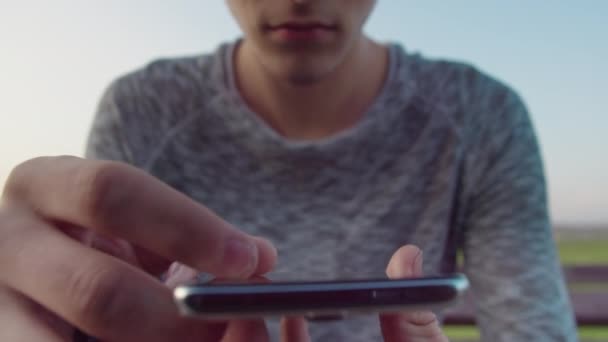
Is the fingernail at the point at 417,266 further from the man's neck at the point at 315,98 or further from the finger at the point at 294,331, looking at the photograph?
the man's neck at the point at 315,98

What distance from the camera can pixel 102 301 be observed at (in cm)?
30

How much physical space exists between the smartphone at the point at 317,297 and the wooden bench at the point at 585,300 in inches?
32.0

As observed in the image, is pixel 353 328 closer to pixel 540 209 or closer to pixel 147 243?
pixel 540 209

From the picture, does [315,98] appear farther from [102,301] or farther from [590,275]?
[590,275]

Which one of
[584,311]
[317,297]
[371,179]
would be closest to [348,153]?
[371,179]

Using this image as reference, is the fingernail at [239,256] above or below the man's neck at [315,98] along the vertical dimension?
below

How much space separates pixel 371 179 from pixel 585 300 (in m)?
0.66

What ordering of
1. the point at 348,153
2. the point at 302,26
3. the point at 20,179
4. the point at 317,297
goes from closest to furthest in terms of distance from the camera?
the point at 317,297, the point at 20,179, the point at 302,26, the point at 348,153

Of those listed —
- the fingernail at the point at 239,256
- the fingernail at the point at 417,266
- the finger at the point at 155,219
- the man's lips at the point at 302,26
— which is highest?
the man's lips at the point at 302,26

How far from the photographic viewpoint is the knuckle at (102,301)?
298 mm

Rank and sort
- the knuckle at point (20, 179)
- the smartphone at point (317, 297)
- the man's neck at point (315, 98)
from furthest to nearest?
the man's neck at point (315, 98) → the knuckle at point (20, 179) → the smartphone at point (317, 297)

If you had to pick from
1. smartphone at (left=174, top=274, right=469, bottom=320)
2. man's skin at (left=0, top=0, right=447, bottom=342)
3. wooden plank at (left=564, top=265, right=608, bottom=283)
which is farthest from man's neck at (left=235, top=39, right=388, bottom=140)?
wooden plank at (left=564, top=265, right=608, bottom=283)

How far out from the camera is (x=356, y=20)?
2.19ft

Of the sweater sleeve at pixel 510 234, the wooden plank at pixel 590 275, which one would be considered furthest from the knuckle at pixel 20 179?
the wooden plank at pixel 590 275
